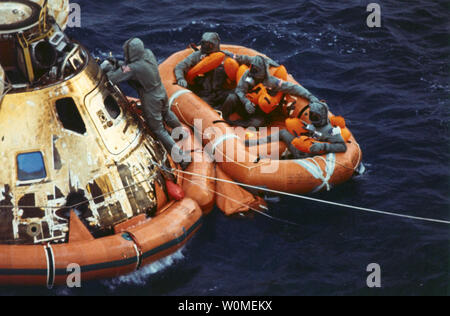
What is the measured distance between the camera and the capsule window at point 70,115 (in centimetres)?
692

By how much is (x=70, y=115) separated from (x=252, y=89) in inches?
144

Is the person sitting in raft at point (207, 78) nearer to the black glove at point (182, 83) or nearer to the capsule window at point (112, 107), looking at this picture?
the black glove at point (182, 83)

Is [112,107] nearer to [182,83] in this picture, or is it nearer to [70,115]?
[70,115]

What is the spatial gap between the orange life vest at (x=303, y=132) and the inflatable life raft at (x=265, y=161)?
0.67 feet

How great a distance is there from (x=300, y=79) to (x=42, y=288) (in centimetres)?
754

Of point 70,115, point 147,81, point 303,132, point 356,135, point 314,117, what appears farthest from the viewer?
point 356,135

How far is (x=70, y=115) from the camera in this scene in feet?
23.1

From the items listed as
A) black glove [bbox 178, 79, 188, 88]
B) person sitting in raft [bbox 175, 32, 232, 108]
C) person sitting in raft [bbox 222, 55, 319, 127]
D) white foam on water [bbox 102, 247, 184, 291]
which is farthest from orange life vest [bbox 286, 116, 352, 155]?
white foam on water [bbox 102, 247, 184, 291]

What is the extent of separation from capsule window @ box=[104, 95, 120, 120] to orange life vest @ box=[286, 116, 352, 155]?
114 inches

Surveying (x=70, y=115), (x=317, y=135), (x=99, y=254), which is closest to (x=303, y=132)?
(x=317, y=135)

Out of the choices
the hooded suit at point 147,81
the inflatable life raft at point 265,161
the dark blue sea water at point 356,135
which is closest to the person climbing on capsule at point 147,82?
the hooded suit at point 147,81

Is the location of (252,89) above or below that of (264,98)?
above

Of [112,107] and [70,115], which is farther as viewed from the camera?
[112,107]
